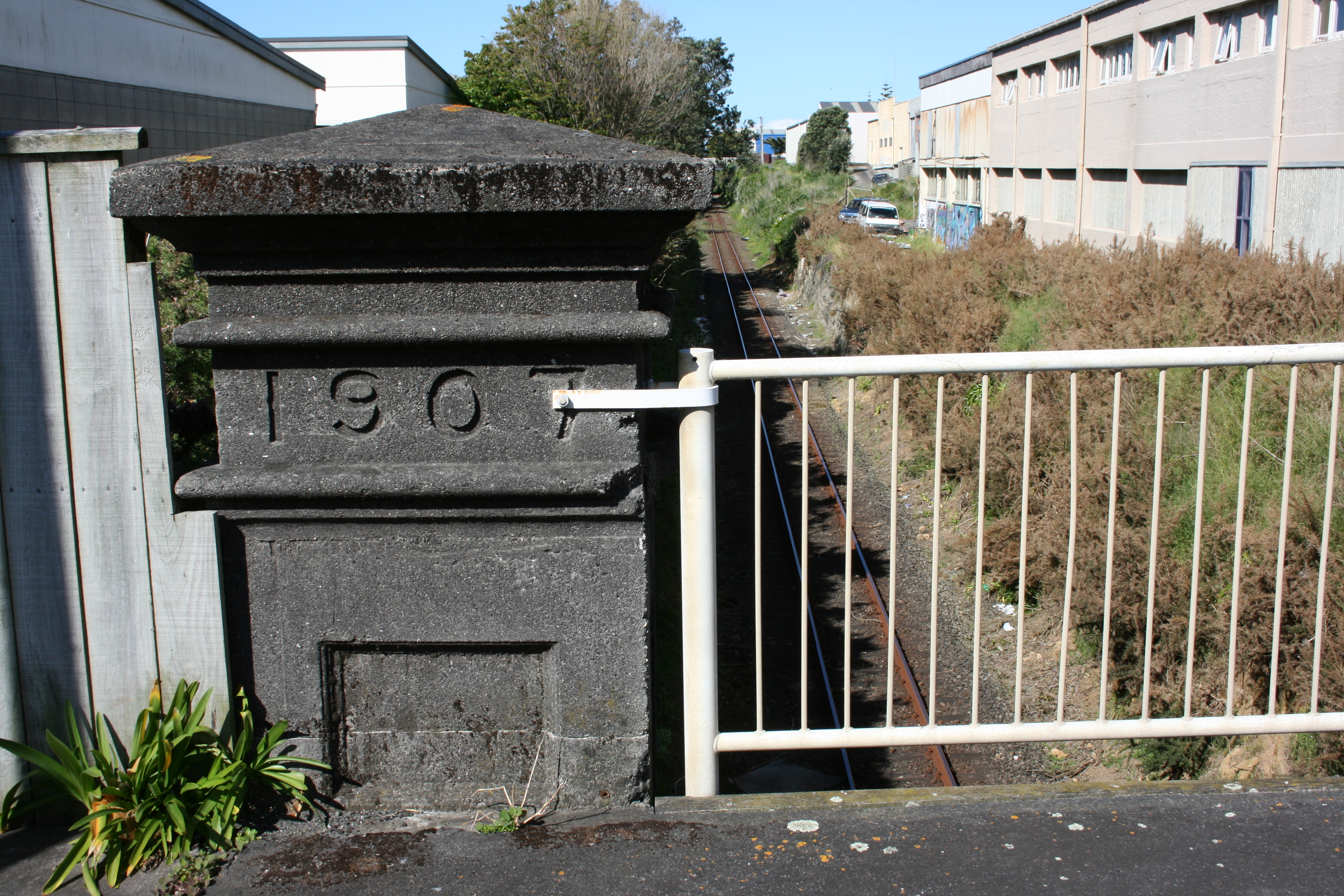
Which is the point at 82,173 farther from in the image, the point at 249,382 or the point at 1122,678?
the point at 1122,678

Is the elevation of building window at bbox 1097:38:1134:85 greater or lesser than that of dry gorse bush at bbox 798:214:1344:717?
greater

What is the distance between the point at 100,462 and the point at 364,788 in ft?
3.46

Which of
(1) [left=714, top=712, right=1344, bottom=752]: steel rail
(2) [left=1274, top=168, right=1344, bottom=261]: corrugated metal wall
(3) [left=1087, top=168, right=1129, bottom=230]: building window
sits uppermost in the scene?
(3) [left=1087, top=168, right=1129, bottom=230]: building window

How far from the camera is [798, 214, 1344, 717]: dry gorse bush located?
15.5ft

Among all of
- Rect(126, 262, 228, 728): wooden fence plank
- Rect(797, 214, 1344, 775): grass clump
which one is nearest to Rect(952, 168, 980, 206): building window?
Rect(797, 214, 1344, 775): grass clump

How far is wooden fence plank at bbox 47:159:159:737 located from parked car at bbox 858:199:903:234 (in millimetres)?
38040

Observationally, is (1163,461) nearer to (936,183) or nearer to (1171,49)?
(1171,49)

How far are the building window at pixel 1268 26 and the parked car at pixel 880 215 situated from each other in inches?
837

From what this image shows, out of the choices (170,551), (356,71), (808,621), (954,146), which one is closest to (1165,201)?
(356,71)

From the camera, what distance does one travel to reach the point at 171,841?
2426 mm

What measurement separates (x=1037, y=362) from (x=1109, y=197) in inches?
948

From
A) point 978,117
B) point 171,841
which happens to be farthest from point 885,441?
point 978,117

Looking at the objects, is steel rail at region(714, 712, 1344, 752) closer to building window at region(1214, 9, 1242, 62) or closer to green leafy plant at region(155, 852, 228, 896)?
green leafy plant at region(155, 852, 228, 896)

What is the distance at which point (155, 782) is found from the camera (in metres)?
2.44
